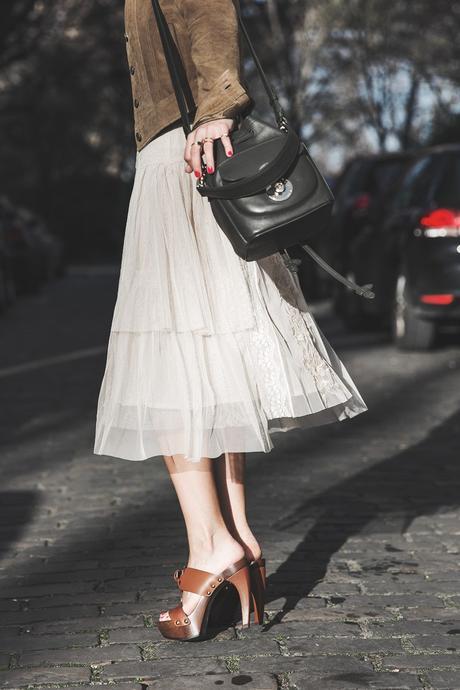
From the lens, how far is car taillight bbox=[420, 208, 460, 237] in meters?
9.31

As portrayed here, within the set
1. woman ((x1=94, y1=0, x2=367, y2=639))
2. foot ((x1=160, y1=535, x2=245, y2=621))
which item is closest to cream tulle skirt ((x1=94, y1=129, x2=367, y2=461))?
woman ((x1=94, y1=0, x2=367, y2=639))

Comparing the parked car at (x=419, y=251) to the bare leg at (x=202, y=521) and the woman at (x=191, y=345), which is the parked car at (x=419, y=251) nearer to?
the woman at (x=191, y=345)

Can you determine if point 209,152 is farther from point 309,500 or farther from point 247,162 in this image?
point 309,500

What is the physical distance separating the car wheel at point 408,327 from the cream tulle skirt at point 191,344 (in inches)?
267

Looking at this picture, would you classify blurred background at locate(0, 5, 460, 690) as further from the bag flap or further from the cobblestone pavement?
the bag flap

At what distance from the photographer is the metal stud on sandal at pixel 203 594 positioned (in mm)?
3223

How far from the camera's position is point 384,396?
800cm

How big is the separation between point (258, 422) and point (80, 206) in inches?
1700

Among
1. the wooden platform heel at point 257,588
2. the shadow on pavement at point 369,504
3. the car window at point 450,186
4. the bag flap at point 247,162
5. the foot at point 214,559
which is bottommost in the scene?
the car window at point 450,186

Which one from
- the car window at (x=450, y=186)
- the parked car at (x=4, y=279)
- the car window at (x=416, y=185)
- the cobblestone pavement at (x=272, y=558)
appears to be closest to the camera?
the cobblestone pavement at (x=272, y=558)

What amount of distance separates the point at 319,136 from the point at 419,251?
117 feet

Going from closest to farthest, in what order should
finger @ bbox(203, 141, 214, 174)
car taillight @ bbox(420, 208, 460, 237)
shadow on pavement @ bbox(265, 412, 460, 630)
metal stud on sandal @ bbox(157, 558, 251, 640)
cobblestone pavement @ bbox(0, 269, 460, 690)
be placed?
finger @ bbox(203, 141, 214, 174)
cobblestone pavement @ bbox(0, 269, 460, 690)
metal stud on sandal @ bbox(157, 558, 251, 640)
shadow on pavement @ bbox(265, 412, 460, 630)
car taillight @ bbox(420, 208, 460, 237)

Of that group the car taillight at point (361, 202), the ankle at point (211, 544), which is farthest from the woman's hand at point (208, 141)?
the car taillight at point (361, 202)

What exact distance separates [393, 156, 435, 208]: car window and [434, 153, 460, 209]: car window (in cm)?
12
